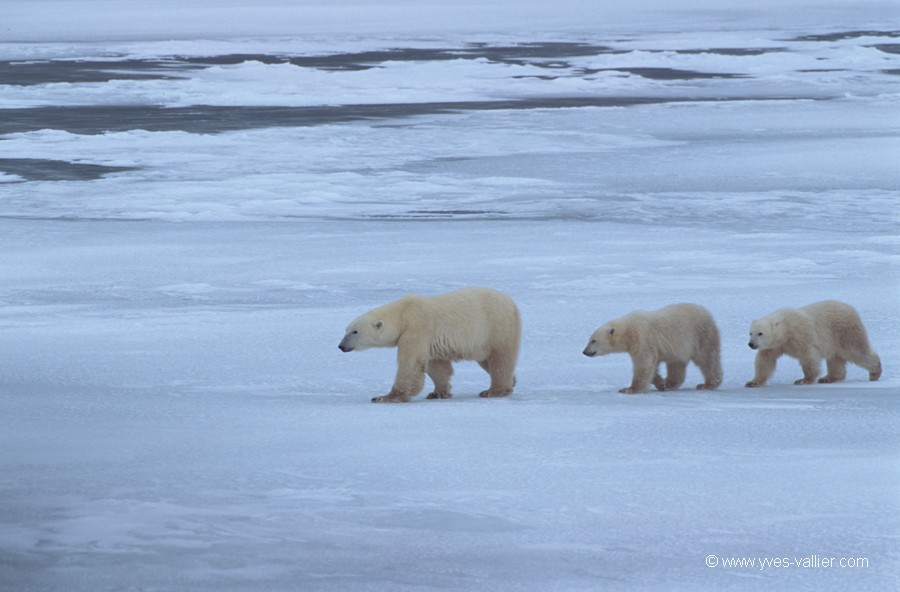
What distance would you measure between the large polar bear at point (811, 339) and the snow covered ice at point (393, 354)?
Result: 6.6 inches

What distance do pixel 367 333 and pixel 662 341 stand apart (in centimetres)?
119

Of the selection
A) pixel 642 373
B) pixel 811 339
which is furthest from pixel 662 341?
pixel 811 339

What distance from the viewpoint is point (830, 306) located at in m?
5.68

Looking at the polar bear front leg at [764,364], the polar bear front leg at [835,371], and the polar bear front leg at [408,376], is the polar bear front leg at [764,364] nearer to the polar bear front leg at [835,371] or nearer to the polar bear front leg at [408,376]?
the polar bear front leg at [835,371]

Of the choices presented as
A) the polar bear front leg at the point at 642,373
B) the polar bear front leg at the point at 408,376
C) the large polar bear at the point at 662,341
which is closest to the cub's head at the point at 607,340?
the large polar bear at the point at 662,341

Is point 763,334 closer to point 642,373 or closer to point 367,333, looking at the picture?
point 642,373

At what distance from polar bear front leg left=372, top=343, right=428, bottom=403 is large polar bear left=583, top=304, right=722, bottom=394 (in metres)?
0.75

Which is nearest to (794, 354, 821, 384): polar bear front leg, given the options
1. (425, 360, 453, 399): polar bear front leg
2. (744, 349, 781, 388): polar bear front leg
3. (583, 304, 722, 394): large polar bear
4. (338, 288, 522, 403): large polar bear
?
(744, 349, 781, 388): polar bear front leg

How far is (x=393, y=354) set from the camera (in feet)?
20.6

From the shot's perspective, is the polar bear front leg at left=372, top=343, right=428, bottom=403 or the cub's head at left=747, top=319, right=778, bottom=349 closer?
the polar bear front leg at left=372, top=343, right=428, bottom=403

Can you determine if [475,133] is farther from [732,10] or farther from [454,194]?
[732,10]

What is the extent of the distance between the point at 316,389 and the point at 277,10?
147 ft

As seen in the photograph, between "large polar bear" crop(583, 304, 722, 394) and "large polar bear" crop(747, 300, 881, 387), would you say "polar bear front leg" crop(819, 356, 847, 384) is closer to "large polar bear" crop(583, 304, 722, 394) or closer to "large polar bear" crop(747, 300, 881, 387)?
"large polar bear" crop(747, 300, 881, 387)

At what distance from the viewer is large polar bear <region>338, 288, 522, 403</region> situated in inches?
199
